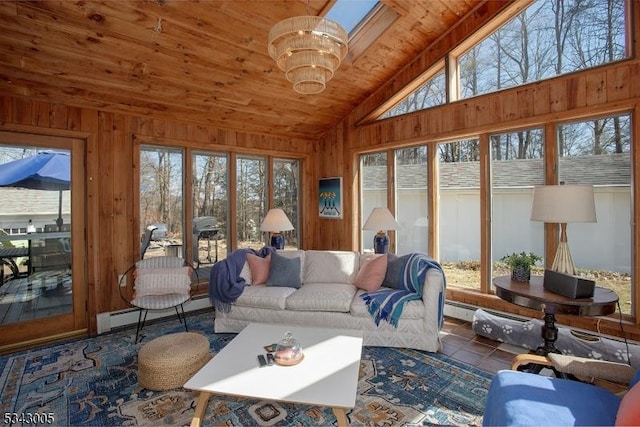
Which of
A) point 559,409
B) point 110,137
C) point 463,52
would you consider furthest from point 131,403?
point 463,52

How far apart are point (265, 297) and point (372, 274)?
46.4 inches

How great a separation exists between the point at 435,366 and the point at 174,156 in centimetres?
397

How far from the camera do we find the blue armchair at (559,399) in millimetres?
1398

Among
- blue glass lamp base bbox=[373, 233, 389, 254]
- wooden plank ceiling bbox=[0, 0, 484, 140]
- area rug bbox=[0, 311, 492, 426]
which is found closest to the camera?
area rug bbox=[0, 311, 492, 426]

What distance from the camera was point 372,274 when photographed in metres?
3.55

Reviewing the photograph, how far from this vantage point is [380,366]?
9.23ft

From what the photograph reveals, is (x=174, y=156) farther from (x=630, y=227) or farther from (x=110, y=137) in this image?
(x=630, y=227)

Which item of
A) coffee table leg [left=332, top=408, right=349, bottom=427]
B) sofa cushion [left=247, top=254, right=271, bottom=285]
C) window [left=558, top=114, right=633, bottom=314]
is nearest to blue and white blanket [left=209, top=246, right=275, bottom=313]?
sofa cushion [left=247, top=254, right=271, bottom=285]

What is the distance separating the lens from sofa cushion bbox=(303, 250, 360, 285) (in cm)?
384

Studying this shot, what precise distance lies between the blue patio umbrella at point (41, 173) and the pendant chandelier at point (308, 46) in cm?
288

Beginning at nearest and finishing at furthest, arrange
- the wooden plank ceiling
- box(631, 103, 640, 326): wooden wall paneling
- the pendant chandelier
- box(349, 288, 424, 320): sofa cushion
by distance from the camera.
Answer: the pendant chandelier, the wooden plank ceiling, box(631, 103, 640, 326): wooden wall paneling, box(349, 288, 424, 320): sofa cushion

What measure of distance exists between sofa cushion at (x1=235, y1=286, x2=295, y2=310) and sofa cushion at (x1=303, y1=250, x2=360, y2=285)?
43cm

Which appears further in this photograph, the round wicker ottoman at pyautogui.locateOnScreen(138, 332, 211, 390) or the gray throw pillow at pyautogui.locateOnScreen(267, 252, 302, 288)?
the gray throw pillow at pyautogui.locateOnScreen(267, 252, 302, 288)

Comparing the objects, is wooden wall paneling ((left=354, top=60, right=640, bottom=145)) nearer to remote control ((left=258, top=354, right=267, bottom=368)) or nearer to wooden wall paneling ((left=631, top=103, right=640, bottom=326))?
wooden wall paneling ((left=631, top=103, right=640, bottom=326))
